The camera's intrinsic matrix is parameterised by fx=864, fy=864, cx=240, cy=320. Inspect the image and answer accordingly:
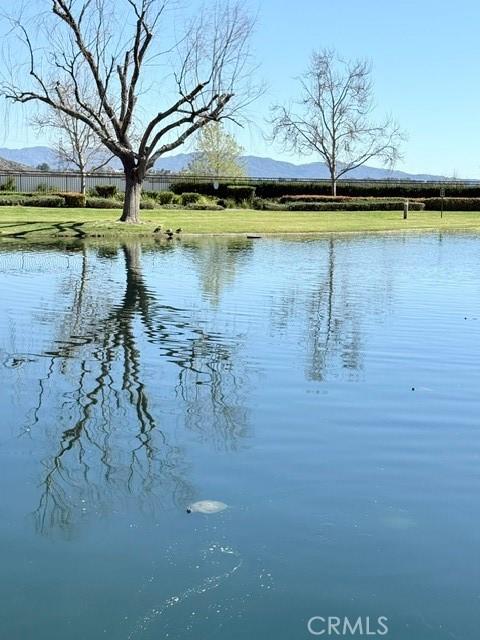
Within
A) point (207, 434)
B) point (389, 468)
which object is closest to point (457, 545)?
point (389, 468)

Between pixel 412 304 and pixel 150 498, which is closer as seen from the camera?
pixel 150 498

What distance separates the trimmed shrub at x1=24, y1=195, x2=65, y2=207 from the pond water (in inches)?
1112

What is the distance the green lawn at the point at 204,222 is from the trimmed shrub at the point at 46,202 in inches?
98.5

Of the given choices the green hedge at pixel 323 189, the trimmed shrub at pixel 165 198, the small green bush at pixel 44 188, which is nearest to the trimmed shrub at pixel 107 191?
the trimmed shrub at pixel 165 198

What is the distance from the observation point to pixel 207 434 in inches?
268

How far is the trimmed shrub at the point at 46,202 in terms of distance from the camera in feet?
132

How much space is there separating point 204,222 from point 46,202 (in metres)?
10.3

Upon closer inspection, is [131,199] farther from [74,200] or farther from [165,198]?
[165,198]

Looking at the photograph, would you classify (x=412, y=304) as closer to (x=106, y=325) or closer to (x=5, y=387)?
(x=106, y=325)

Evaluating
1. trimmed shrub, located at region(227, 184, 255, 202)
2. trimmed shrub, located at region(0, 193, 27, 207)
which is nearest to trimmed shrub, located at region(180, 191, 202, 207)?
trimmed shrub, located at region(227, 184, 255, 202)

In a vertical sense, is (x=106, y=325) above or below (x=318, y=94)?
below

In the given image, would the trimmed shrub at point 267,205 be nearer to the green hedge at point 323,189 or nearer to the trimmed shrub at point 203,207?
the green hedge at point 323,189

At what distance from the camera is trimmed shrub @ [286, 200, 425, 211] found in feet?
156

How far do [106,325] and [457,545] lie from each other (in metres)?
7.69
